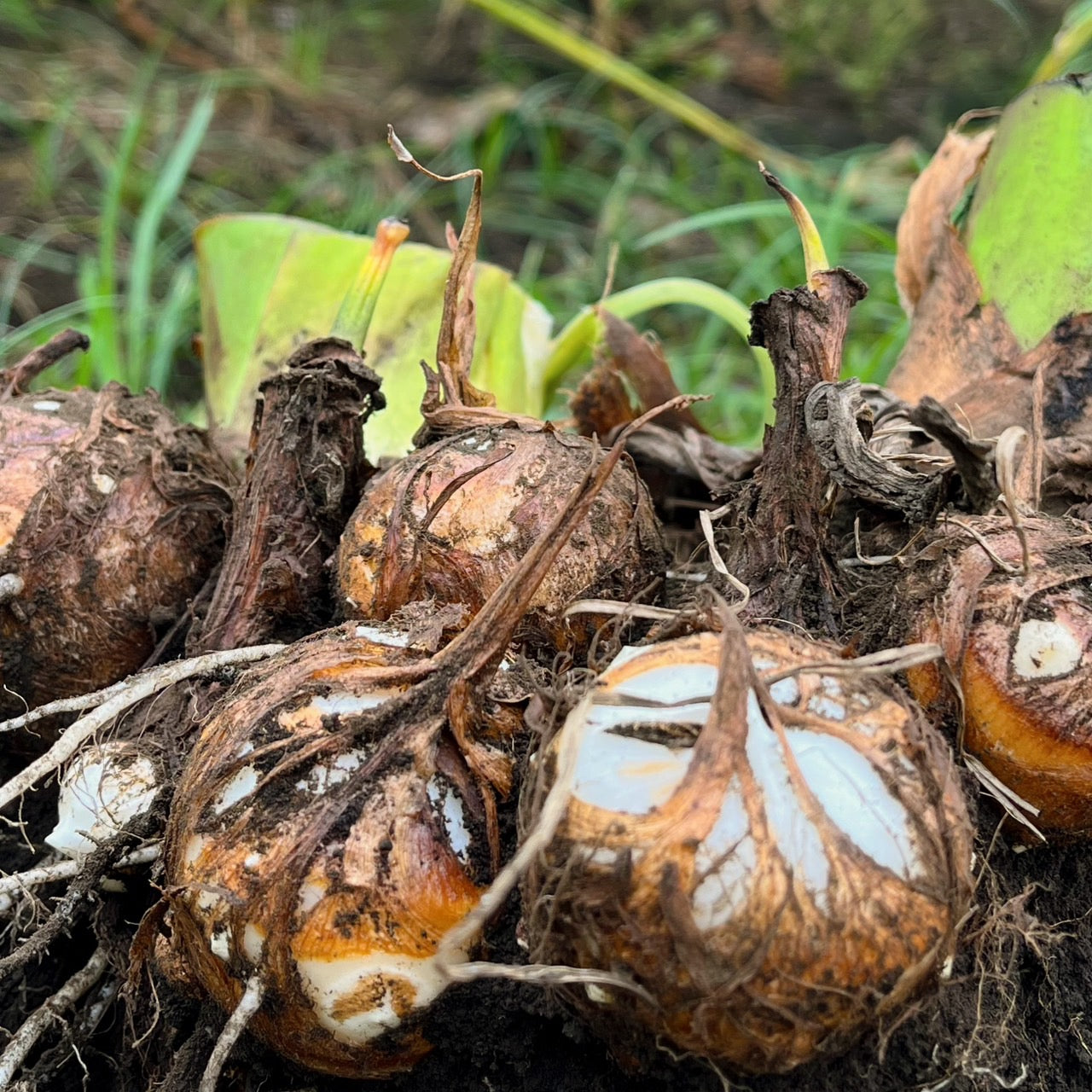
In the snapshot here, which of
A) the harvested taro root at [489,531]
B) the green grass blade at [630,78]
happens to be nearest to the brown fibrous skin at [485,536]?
the harvested taro root at [489,531]

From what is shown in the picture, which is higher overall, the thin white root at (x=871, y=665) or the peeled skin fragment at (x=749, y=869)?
the thin white root at (x=871, y=665)

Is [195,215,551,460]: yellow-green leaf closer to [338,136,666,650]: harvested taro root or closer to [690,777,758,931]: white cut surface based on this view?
[338,136,666,650]: harvested taro root

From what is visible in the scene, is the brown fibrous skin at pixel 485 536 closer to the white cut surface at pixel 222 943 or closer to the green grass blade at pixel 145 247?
the white cut surface at pixel 222 943

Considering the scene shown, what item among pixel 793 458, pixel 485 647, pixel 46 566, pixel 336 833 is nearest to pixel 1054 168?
pixel 793 458

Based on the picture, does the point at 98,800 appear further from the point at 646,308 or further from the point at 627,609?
the point at 646,308

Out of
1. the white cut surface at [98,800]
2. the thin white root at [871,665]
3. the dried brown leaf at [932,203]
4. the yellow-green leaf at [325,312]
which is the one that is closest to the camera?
the thin white root at [871,665]
